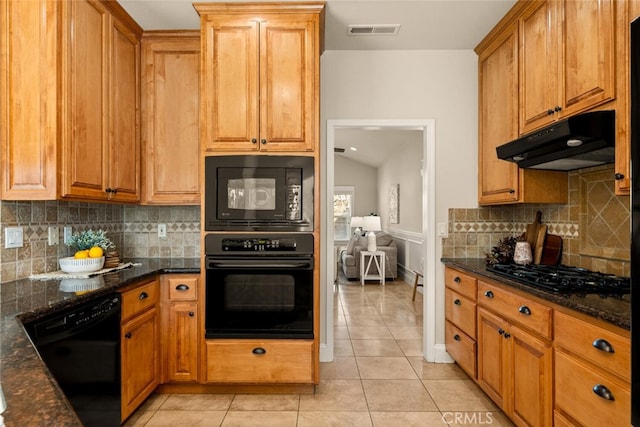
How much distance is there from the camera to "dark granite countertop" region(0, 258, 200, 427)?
25.5 inches

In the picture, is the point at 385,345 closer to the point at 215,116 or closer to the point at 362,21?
the point at 215,116

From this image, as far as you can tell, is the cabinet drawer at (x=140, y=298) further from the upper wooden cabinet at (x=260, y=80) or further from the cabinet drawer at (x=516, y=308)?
the cabinet drawer at (x=516, y=308)

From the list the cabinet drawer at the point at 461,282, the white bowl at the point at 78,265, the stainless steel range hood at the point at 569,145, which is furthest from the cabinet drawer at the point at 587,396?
the white bowl at the point at 78,265

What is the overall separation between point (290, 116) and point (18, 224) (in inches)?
67.4

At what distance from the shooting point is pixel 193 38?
9.21ft

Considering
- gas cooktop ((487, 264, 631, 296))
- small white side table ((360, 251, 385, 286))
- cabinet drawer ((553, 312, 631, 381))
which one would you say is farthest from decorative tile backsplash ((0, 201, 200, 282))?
small white side table ((360, 251, 385, 286))

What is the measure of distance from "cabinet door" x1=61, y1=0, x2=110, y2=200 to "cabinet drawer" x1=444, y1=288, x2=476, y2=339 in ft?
8.51

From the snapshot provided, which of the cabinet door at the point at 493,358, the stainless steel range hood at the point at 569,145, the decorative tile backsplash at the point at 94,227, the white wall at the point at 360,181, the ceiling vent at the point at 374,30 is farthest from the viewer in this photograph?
the white wall at the point at 360,181

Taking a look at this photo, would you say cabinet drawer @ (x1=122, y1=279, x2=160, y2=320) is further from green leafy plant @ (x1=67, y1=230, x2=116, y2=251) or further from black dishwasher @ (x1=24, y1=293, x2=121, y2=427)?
green leafy plant @ (x1=67, y1=230, x2=116, y2=251)

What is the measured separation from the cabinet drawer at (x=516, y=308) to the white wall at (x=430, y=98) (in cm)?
80

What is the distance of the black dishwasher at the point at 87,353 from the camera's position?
1.51 m

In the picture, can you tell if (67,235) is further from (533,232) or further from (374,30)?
(533,232)

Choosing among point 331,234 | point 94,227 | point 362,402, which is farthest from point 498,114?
point 94,227

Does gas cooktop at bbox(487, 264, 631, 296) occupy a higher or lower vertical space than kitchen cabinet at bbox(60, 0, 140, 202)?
lower
